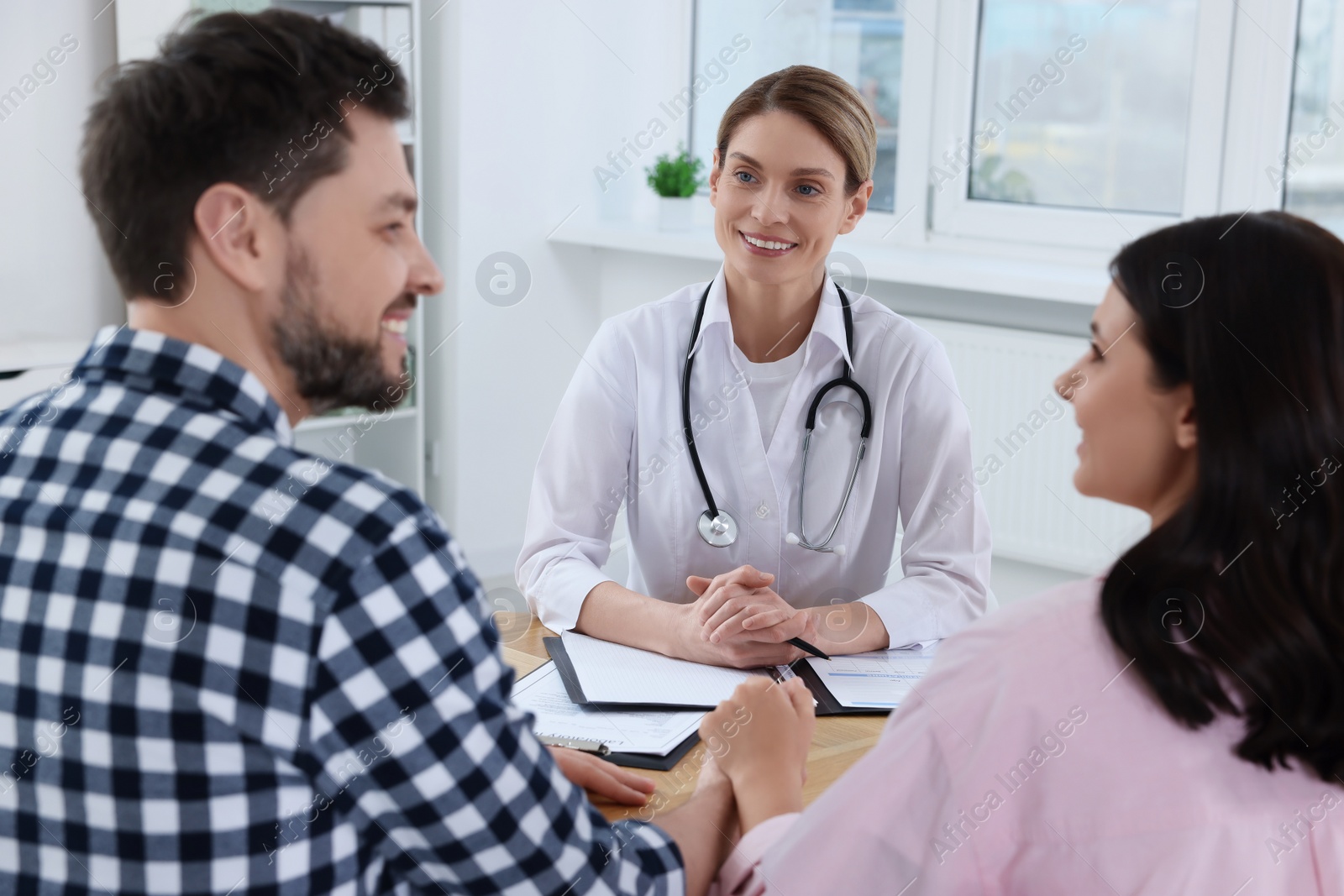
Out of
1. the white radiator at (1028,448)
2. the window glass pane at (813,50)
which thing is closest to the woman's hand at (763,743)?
the white radiator at (1028,448)

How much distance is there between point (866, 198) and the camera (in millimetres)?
2055

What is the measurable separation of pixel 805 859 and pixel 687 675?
56 centimetres

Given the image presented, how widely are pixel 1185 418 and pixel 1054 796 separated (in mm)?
307

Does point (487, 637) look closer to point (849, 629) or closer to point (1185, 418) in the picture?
point (1185, 418)

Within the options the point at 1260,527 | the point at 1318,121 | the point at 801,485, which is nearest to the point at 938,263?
the point at 1318,121

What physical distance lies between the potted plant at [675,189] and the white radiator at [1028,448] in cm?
97

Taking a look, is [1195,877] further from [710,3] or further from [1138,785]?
[710,3]

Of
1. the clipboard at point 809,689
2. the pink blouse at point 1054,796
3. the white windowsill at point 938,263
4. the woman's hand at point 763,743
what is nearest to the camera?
the pink blouse at point 1054,796

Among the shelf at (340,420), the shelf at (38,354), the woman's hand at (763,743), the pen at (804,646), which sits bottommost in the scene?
the shelf at (340,420)

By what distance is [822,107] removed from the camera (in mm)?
1923

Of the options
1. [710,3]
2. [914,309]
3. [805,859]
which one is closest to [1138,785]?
[805,859]

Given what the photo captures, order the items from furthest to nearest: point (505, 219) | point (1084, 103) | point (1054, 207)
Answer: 1. point (505, 219)
2. point (1054, 207)
3. point (1084, 103)

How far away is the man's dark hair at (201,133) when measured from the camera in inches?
35.8

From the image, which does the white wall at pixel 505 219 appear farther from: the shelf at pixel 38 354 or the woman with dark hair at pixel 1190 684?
the woman with dark hair at pixel 1190 684
